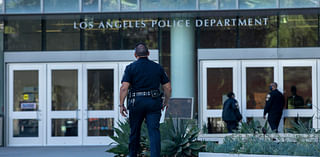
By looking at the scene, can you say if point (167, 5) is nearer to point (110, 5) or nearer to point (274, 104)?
point (110, 5)

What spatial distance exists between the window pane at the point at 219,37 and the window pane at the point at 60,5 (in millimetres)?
3714

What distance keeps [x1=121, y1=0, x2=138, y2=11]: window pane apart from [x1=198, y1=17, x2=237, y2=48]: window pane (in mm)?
2323

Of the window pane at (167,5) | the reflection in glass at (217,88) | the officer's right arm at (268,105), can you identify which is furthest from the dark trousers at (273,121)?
the window pane at (167,5)

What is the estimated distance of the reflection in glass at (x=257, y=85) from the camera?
1670 centimetres

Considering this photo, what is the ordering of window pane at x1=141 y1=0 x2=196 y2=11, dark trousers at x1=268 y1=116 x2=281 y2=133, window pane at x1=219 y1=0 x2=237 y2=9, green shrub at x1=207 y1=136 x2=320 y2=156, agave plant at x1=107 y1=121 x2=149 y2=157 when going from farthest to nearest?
dark trousers at x1=268 y1=116 x2=281 y2=133
window pane at x1=141 y1=0 x2=196 y2=11
window pane at x1=219 y1=0 x2=237 y2=9
agave plant at x1=107 y1=121 x2=149 y2=157
green shrub at x1=207 y1=136 x2=320 y2=156

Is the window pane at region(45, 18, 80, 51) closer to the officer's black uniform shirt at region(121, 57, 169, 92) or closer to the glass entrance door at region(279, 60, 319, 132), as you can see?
the glass entrance door at region(279, 60, 319, 132)

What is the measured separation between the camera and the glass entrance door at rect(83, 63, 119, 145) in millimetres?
16750

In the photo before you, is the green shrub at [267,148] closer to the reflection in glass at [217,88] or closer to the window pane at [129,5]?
the window pane at [129,5]

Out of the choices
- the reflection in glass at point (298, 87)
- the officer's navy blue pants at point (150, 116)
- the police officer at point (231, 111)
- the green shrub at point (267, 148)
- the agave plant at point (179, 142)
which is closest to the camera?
the green shrub at point (267, 148)

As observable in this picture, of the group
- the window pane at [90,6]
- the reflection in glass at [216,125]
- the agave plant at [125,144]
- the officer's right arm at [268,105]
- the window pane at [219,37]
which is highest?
the window pane at [90,6]

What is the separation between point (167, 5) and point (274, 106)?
13.3 ft

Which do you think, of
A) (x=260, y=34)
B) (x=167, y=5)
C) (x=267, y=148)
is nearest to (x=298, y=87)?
(x=260, y=34)

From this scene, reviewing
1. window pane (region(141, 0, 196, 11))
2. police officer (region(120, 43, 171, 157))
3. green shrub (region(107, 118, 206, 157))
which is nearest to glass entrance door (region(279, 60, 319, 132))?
window pane (region(141, 0, 196, 11))

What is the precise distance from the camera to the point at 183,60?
16.7m
